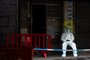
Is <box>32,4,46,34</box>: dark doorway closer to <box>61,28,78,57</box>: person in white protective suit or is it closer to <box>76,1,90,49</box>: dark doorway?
<box>61,28,78,57</box>: person in white protective suit

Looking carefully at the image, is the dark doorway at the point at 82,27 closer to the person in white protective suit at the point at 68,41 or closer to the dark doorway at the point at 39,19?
the person in white protective suit at the point at 68,41

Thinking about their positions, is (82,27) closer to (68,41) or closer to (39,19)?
(68,41)

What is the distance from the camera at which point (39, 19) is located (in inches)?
700

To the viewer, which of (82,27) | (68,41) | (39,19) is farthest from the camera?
(82,27)

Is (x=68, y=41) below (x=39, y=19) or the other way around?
below

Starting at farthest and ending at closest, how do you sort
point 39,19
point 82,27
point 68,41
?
point 82,27
point 39,19
point 68,41

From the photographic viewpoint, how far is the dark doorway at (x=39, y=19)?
17766 millimetres

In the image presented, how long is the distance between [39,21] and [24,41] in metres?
1.68

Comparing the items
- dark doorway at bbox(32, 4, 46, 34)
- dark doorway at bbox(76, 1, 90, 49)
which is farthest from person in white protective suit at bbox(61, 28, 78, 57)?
dark doorway at bbox(32, 4, 46, 34)

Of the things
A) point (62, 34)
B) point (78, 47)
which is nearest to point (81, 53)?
point (78, 47)

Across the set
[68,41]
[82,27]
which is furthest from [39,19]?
[82,27]

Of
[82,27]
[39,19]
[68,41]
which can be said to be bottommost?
[68,41]

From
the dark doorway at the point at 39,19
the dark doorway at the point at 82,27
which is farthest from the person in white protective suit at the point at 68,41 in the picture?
the dark doorway at the point at 39,19

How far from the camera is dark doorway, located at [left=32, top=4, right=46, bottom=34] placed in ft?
58.3
